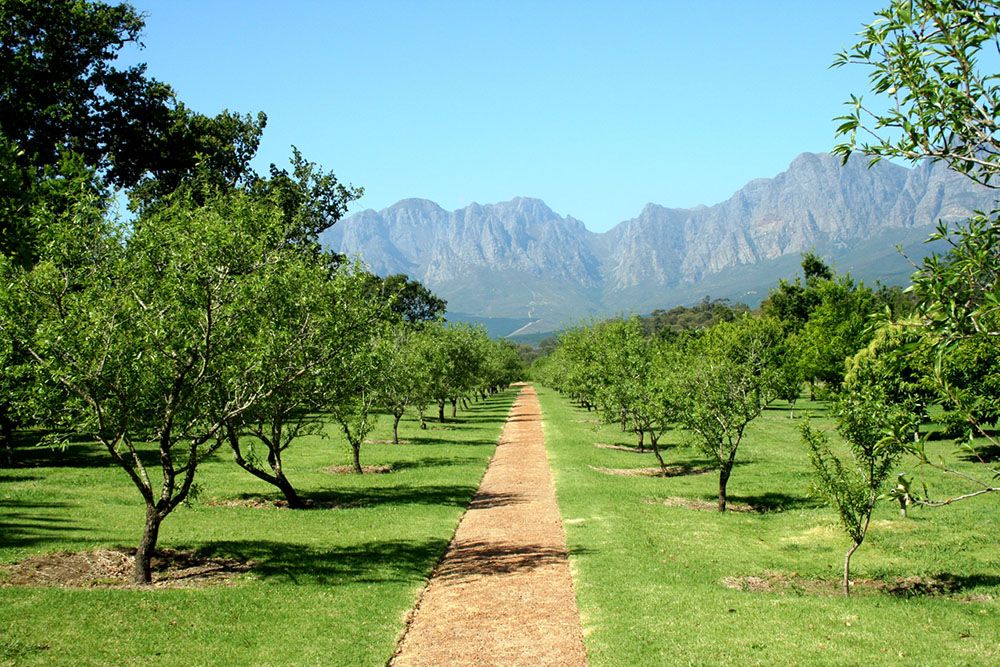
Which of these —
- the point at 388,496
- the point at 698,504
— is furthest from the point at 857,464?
the point at 388,496

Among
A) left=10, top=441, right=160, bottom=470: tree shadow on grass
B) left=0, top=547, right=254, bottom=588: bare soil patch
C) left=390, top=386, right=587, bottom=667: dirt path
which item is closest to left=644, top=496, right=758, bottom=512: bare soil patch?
left=390, top=386, right=587, bottom=667: dirt path

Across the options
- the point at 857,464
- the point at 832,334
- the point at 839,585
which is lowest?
the point at 839,585

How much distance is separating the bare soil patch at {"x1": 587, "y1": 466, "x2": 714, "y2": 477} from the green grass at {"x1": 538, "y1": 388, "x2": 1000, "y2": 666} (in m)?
1.89

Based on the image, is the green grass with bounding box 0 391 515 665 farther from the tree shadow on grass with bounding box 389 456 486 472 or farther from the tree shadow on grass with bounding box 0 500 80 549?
the tree shadow on grass with bounding box 389 456 486 472

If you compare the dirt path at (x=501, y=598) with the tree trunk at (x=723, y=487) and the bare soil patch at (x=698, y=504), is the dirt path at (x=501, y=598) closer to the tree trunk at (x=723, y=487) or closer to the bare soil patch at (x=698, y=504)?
the bare soil patch at (x=698, y=504)

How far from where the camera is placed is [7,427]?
2888 centimetres

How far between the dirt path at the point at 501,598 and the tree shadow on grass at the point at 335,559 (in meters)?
0.62

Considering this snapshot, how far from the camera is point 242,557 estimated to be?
1711cm

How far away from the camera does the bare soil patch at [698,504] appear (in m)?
25.7

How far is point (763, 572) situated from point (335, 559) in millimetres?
10218

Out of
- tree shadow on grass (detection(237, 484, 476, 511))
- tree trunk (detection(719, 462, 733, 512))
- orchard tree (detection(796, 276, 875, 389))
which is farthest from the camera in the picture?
orchard tree (detection(796, 276, 875, 389))

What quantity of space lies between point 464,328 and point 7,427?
142 feet

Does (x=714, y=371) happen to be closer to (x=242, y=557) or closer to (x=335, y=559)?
(x=335, y=559)

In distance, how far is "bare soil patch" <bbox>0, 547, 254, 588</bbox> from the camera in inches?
556
